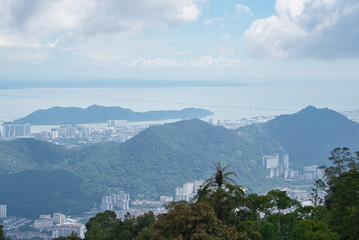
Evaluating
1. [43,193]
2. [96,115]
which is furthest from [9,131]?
[43,193]

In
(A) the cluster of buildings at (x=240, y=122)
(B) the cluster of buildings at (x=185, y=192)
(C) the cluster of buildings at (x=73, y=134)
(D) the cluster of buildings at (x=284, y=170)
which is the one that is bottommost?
(B) the cluster of buildings at (x=185, y=192)

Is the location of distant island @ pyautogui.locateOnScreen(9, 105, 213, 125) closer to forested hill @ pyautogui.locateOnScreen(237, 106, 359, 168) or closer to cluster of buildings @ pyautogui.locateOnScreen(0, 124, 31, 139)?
cluster of buildings @ pyautogui.locateOnScreen(0, 124, 31, 139)

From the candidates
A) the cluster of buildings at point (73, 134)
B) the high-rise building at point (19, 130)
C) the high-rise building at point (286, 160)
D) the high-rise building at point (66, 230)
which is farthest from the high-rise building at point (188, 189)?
the high-rise building at point (19, 130)

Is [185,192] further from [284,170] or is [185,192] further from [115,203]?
[284,170]

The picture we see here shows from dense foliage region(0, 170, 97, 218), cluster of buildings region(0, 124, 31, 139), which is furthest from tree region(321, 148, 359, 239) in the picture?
cluster of buildings region(0, 124, 31, 139)

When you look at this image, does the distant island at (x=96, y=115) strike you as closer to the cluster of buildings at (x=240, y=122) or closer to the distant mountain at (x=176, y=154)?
the cluster of buildings at (x=240, y=122)

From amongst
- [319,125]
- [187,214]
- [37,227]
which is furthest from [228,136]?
[187,214]

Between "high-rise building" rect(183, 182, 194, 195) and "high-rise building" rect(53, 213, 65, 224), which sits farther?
"high-rise building" rect(183, 182, 194, 195)
